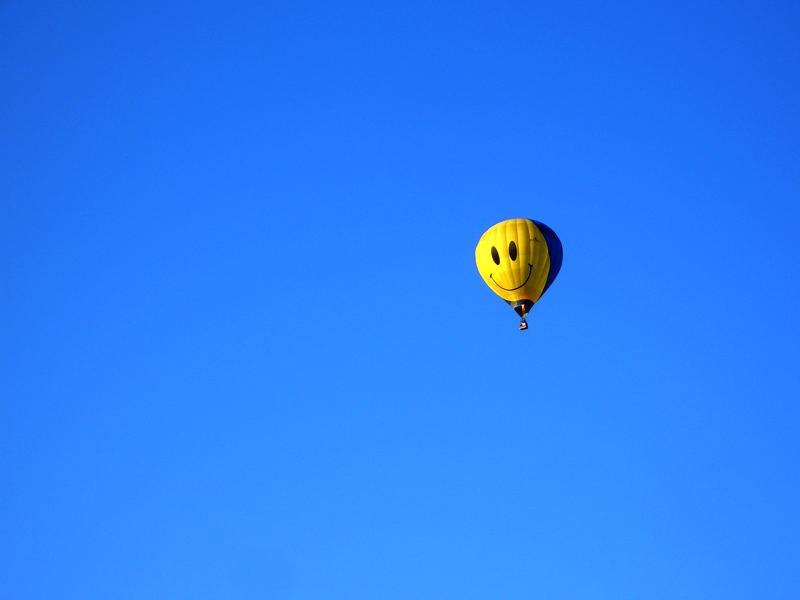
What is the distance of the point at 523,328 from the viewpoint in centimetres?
4622

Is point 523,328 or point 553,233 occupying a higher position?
point 553,233

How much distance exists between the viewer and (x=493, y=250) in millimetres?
46375

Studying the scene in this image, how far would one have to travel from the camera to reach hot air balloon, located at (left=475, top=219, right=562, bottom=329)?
45.9 metres

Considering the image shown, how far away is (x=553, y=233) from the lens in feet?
155

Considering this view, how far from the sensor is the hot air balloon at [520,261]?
1809 inches

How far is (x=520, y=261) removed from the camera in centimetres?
4588

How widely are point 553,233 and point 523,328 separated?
4848mm

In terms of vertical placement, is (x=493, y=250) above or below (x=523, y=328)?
above

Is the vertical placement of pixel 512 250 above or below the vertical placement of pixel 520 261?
above

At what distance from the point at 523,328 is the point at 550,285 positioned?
8.77 ft

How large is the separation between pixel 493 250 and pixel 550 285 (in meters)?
3.33

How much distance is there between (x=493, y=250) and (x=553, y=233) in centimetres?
320

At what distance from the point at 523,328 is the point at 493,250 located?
3.85 metres

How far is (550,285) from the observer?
47.3m
